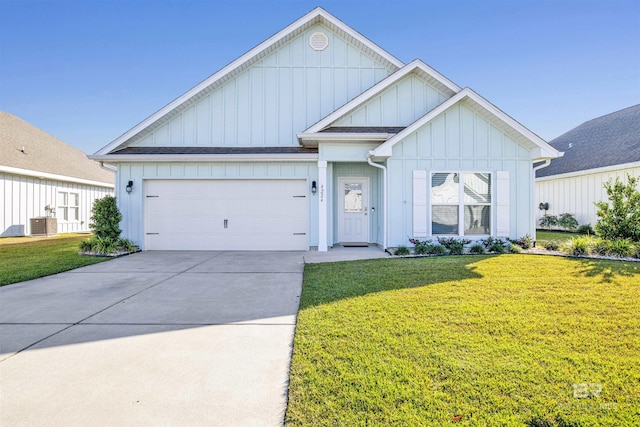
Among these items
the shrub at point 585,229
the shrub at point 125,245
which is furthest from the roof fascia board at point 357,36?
the shrub at point 585,229

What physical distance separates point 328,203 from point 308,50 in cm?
556

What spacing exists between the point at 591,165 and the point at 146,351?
688 inches

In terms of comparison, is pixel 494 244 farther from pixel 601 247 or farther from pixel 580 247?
pixel 601 247

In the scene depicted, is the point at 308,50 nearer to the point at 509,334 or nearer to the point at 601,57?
the point at 509,334

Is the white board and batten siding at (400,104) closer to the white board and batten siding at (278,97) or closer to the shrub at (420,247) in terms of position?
the white board and batten siding at (278,97)

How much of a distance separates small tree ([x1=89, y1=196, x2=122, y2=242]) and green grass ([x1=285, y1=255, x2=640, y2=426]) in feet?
23.5

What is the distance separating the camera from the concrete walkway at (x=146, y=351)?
2.20 metres

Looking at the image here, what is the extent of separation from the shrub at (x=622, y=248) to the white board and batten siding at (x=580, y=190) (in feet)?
20.0

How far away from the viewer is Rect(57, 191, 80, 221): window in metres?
15.8

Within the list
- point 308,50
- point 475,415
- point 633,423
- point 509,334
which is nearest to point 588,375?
point 633,423

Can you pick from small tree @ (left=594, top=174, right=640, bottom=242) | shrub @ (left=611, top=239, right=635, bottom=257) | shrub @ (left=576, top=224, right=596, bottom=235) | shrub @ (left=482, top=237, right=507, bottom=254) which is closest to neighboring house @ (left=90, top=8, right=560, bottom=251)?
shrub @ (left=482, top=237, right=507, bottom=254)

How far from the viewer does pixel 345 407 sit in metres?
2.13

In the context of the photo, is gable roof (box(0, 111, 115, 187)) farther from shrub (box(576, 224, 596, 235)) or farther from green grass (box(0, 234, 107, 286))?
shrub (box(576, 224, 596, 235))

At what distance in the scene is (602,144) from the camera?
49.0 ft
